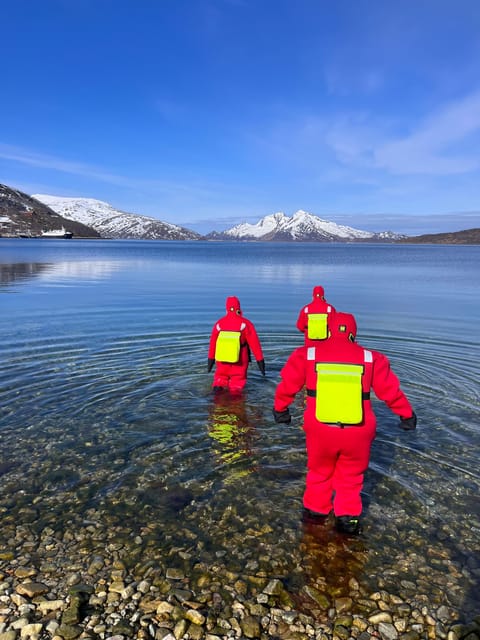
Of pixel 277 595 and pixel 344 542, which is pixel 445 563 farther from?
pixel 277 595

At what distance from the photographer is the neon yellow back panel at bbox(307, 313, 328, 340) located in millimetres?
13648

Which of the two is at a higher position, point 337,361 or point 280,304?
point 337,361

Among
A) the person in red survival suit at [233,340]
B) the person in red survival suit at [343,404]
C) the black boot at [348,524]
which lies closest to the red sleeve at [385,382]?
the person in red survival suit at [343,404]

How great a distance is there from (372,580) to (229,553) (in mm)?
1985

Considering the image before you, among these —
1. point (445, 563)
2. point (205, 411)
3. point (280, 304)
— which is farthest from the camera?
point (280, 304)

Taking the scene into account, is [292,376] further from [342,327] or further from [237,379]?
[237,379]

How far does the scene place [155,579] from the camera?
6.03m

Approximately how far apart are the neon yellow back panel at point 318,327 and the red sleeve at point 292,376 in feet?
21.8

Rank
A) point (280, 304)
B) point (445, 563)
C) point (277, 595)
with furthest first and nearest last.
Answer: point (280, 304) < point (445, 563) < point (277, 595)

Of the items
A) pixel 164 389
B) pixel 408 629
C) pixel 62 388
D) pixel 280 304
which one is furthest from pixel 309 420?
pixel 280 304

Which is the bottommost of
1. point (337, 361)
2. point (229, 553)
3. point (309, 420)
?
point (229, 553)

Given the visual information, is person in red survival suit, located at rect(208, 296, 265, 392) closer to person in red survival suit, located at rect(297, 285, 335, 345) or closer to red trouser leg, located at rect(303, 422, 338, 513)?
→ person in red survival suit, located at rect(297, 285, 335, 345)

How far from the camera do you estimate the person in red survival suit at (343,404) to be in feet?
21.2

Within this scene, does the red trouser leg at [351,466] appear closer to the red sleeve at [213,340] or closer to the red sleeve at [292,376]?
the red sleeve at [292,376]
